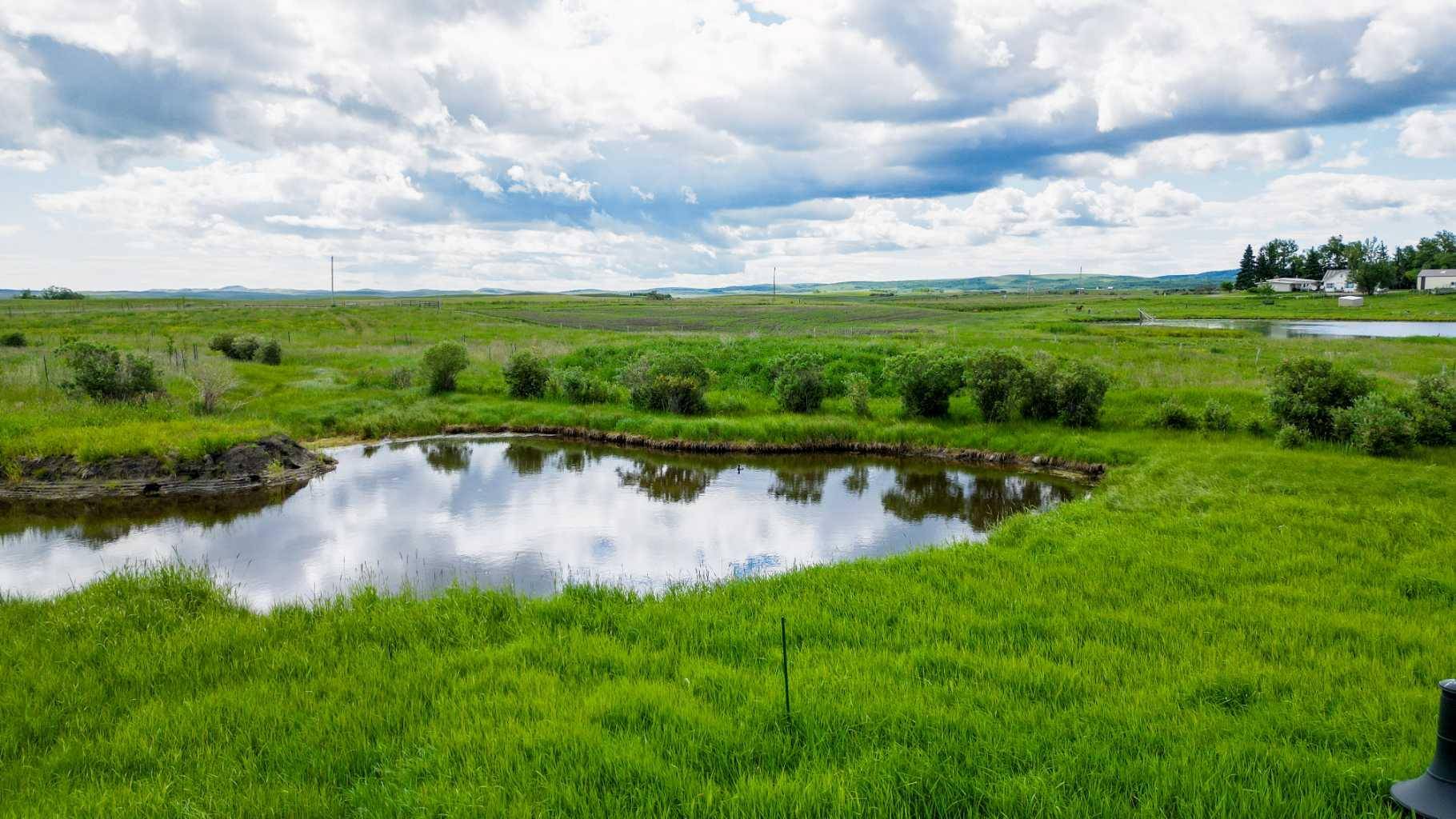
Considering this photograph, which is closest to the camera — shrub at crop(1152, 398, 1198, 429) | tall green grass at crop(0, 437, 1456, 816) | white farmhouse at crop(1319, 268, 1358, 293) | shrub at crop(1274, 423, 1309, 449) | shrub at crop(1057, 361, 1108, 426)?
tall green grass at crop(0, 437, 1456, 816)

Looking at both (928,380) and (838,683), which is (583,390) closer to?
(928,380)

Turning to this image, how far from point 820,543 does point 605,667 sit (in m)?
8.93

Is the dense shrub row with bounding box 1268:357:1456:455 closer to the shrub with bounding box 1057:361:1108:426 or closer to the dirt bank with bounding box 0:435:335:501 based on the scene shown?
the shrub with bounding box 1057:361:1108:426

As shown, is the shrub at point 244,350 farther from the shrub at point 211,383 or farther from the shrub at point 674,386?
the shrub at point 674,386

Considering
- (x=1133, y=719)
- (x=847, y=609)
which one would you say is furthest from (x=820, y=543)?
(x=1133, y=719)

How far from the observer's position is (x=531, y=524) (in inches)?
682

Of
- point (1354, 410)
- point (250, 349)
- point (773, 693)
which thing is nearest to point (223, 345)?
point (250, 349)

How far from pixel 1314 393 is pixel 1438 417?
2.59m

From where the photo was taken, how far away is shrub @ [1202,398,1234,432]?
23172 millimetres

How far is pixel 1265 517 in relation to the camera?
44.4 feet

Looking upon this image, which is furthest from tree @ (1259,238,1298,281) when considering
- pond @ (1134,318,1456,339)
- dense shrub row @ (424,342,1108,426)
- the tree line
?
dense shrub row @ (424,342,1108,426)

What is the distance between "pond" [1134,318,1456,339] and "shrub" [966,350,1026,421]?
37.8 metres

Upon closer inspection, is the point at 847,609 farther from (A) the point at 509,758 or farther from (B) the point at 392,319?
(B) the point at 392,319

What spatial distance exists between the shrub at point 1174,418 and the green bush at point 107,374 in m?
35.8
